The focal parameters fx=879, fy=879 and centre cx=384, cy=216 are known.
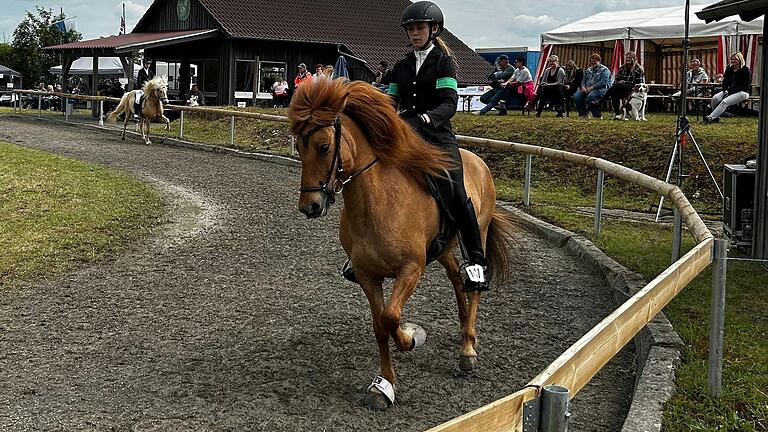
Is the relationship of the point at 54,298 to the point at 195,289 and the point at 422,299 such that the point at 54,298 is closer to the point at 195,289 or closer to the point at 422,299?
the point at 195,289

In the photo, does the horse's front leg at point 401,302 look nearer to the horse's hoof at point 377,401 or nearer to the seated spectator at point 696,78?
the horse's hoof at point 377,401

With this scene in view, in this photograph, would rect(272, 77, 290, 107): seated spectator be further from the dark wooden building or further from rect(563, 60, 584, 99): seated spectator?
rect(563, 60, 584, 99): seated spectator

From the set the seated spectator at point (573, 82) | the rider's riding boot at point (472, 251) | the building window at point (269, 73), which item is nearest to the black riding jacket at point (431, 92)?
the rider's riding boot at point (472, 251)

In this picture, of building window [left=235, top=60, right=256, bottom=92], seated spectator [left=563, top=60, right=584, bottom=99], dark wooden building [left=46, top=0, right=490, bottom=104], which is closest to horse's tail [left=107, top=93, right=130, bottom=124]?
dark wooden building [left=46, top=0, right=490, bottom=104]

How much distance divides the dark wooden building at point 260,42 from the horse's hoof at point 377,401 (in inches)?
1172

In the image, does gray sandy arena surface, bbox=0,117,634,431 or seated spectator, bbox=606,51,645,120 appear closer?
gray sandy arena surface, bbox=0,117,634,431

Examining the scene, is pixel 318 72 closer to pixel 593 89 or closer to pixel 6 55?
pixel 593 89

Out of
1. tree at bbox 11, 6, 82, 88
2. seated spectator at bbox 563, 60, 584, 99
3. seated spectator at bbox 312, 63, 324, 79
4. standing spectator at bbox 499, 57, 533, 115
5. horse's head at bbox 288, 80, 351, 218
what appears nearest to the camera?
horse's head at bbox 288, 80, 351, 218

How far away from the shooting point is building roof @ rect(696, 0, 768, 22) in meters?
8.88

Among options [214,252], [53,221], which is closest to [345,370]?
[214,252]

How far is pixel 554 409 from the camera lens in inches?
103

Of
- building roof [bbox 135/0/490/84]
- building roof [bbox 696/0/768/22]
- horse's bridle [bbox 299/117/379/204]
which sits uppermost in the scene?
building roof [bbox 135/0/490/84]

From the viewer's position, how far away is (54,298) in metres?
7.96

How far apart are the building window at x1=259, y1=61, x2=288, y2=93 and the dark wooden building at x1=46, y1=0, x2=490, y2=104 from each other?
4cm
